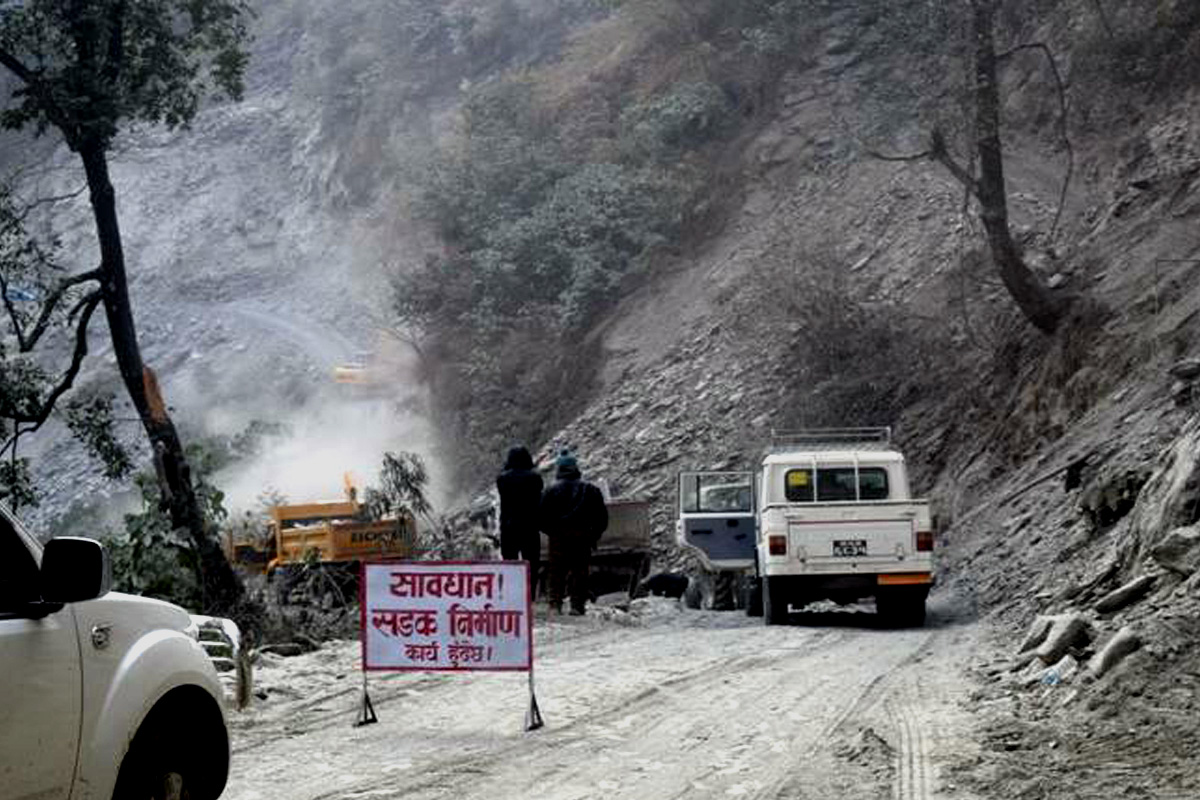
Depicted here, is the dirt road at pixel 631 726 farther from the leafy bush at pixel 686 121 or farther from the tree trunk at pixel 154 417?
the leafy bush at pixel 686 121

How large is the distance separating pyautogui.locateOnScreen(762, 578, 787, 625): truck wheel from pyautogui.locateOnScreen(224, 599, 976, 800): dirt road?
269 centimetres

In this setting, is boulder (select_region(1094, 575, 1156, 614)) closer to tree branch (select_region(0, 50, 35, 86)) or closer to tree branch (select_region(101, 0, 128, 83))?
tree branch (select_region(101, 0, 128, 83))

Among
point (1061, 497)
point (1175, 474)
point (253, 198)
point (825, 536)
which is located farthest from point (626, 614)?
point (253, 198)

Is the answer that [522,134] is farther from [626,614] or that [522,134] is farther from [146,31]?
[626,614]

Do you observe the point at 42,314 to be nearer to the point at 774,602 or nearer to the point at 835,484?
the point at 774,602

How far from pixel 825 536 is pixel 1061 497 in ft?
14.2

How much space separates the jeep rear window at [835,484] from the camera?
2112 cm

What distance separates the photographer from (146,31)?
76.2 feet

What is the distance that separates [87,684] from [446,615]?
5.90m

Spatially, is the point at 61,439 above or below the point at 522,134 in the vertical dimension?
below

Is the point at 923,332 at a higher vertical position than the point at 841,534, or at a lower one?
higher

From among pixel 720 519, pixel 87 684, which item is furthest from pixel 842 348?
pixel 87 684

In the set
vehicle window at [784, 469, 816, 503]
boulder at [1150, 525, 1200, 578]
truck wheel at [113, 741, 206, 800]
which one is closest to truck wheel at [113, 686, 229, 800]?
truck wheel at [113, 741, 206, 800]

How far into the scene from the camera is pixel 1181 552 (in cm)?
1228
